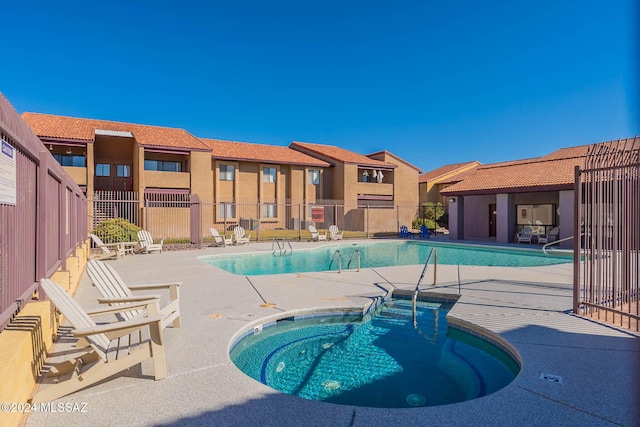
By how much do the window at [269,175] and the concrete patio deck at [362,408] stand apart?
22526 mm

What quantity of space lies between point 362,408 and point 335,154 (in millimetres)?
30671

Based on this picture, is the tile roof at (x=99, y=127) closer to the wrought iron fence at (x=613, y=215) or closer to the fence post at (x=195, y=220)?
the fence post at (x=195, y=220)

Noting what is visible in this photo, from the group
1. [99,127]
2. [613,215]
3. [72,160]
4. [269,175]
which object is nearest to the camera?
[613,215]

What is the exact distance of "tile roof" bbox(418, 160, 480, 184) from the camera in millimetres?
40862

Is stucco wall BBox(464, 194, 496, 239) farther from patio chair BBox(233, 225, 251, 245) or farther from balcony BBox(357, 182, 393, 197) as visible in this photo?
patio chair BBox(233, 225, 251, 245)

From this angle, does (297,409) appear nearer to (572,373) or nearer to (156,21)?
(572,373)

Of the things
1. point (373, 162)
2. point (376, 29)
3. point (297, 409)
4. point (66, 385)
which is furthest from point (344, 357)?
point (373, 162)

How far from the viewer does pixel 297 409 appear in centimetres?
316

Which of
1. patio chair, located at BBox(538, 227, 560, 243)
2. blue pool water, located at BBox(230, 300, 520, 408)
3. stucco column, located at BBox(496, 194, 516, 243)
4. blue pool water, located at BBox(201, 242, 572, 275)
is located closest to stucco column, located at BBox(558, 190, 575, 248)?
patio chair, located at BBox(538, 227, 560, 243)

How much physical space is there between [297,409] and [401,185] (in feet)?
106

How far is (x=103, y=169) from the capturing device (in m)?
24.2

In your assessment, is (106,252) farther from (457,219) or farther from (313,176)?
(313,176)

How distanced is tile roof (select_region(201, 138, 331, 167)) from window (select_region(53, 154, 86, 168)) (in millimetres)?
7759

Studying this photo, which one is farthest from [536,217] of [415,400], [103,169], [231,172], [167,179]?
[103,169]
